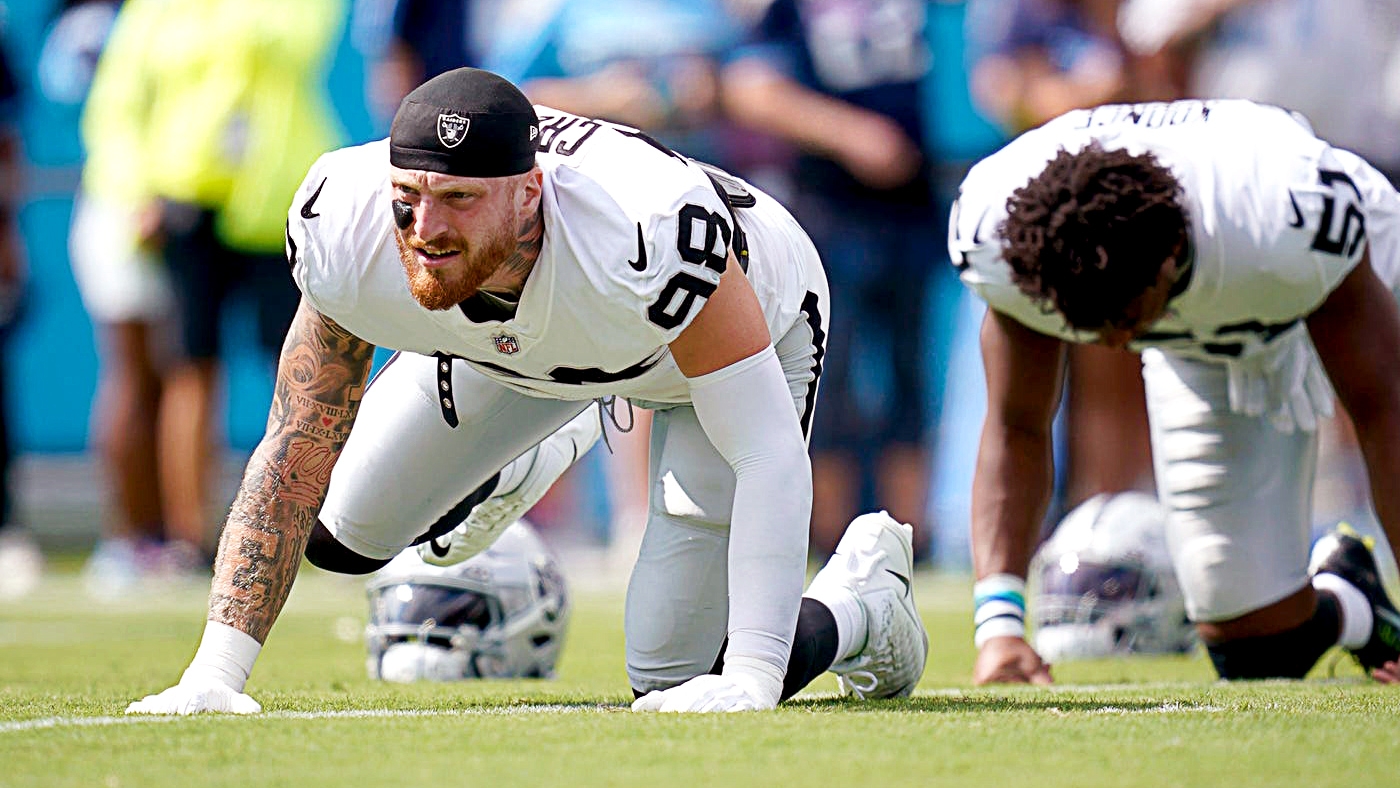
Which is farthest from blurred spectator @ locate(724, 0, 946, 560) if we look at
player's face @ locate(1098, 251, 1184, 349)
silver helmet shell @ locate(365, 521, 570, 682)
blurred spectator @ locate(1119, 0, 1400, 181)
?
player's face @ locate(1098, 251, 1184, 349)

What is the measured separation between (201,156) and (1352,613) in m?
5.67

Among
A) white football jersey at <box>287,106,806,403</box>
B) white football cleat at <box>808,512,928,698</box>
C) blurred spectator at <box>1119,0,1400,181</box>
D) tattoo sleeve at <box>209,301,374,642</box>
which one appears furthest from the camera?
blurred spectator at <box>1119,0,1400,181</box>

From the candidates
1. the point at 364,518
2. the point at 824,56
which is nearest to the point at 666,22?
the point at 824,56

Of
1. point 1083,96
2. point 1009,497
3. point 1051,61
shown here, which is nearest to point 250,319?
point 1051,61

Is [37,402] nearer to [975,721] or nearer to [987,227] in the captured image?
[987,227]

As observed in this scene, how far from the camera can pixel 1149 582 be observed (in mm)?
5570

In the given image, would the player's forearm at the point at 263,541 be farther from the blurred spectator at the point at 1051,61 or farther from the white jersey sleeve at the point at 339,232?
the blurred spectator at the point at 1051,61

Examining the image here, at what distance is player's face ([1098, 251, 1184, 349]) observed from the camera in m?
4.09

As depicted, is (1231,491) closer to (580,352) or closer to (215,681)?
(580,352)

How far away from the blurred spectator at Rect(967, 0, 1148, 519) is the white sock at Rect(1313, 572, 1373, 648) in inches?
105

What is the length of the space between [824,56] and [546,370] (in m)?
5.15

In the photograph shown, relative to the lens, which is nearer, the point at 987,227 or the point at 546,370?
the point at 546,370

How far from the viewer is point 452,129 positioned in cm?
338

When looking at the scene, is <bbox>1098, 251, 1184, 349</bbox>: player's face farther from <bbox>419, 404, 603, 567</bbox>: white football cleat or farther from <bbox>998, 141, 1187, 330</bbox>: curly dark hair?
<bbox>419, 404, 603, 567</bbox>: white football cleat
